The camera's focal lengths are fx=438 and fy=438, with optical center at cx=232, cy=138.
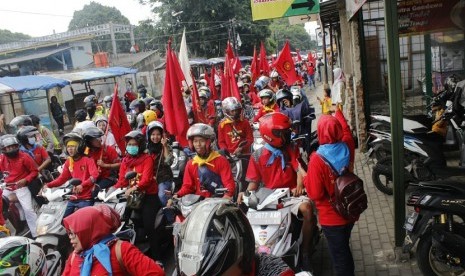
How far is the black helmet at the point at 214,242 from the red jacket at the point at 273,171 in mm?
2463

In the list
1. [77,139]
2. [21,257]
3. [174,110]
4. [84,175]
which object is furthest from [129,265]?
[174,110]

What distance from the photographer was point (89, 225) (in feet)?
9.02

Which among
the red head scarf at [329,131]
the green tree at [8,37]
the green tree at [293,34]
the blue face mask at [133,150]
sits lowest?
the blue face mask at [133,150]

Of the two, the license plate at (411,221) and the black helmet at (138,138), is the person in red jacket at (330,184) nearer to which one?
the license plate at (411,221)

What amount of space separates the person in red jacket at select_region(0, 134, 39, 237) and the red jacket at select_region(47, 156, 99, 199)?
4.20ft

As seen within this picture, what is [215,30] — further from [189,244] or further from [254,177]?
[189,244]

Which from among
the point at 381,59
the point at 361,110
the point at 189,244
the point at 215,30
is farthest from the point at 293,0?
the point at 215,30

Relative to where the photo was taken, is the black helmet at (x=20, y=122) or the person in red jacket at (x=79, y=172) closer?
the person in red jacket at (x=79, y=172)

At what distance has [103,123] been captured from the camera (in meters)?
8.79

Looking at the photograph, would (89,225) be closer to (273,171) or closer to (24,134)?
(273,171)

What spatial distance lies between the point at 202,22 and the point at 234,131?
2662cm

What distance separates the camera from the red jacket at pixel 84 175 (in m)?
5.46

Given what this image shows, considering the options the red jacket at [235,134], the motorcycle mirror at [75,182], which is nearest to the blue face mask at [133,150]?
the motorcycle mirror at [75,182]

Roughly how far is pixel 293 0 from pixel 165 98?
5.58 m
